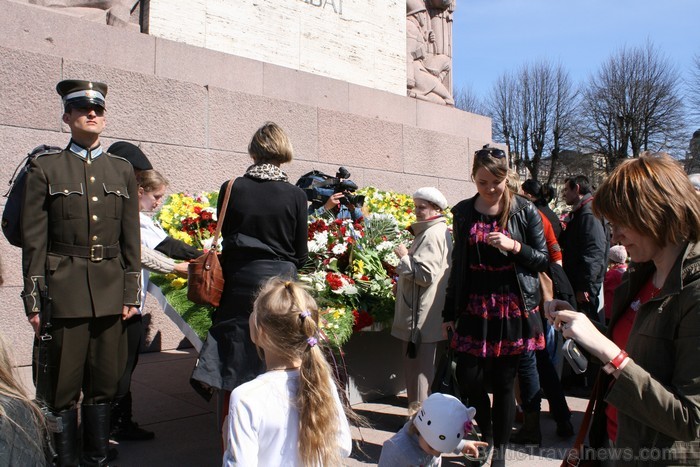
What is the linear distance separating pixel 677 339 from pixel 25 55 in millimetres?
5491

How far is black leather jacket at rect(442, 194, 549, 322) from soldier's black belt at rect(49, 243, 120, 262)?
6.17ft

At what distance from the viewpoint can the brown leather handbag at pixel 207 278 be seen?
3.33 metres

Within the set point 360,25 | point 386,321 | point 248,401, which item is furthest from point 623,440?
point 360,25

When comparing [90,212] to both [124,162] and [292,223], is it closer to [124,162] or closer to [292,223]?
[124,162]

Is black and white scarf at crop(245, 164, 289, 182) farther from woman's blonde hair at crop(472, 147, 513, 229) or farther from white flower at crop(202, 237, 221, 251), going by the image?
white flower at crop(202, 237, 221, 251)

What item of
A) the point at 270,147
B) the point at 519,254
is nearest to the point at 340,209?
the point at 270,147

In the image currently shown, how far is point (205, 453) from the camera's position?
378 cm

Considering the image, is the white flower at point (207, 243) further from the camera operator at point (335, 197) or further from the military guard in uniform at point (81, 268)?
the military guard in uniform at point (81, 268)

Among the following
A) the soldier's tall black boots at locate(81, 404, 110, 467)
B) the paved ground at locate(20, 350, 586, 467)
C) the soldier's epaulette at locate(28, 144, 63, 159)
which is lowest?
the paved ground at locate(20, 350, 586, 467)

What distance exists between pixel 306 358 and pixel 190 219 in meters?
3.41

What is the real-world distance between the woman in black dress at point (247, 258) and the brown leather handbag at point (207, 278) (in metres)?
0.05

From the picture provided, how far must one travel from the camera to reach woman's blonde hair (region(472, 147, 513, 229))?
3.46 metres

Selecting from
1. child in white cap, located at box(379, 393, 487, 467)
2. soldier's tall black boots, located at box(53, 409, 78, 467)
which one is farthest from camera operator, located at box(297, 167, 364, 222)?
child in white cap, located at box(379, 393, 487, 467)

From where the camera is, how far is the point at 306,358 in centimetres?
212
